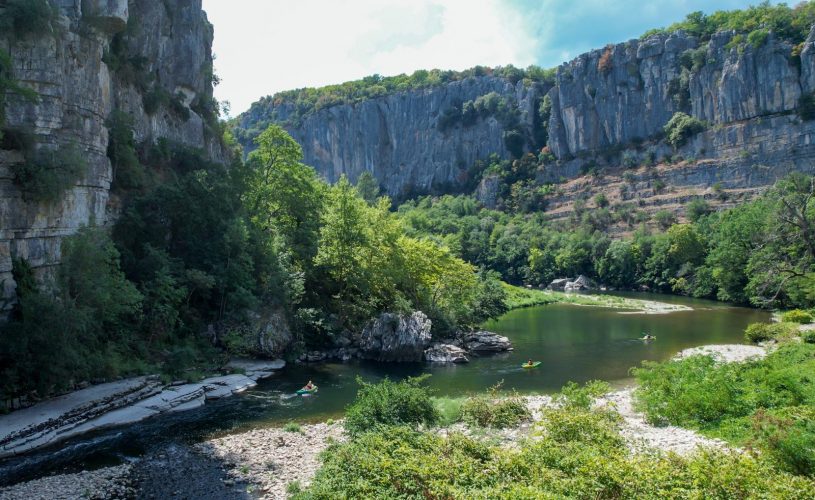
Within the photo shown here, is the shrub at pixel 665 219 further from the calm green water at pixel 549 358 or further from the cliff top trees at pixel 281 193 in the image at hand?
the cliff top trees at pixel 281 193

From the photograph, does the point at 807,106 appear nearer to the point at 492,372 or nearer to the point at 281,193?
the point at 492,372

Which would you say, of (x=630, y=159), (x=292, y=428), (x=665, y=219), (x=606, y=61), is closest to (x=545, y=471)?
(x=292, y=428)

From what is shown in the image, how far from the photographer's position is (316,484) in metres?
11.2

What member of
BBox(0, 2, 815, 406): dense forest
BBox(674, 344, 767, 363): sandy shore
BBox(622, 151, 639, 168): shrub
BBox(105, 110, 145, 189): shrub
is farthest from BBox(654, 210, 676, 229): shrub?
BBox(105, 110, 145, 189): shrub

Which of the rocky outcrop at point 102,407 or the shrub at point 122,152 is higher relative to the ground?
the shrub at point 122,152

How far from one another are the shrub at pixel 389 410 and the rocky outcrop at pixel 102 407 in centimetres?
828

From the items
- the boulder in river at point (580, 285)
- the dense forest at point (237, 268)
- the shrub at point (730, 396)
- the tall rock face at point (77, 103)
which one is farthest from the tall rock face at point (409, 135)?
the shrub at point (730, 396)

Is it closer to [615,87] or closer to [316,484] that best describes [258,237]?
[316,484]

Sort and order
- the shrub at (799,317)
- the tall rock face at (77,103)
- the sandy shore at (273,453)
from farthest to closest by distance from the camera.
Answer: the shrub at (799,317) → the tall rock face at (77,103) → the sandy shore at (273,453)

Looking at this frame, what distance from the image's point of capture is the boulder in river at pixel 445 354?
96.1 feet

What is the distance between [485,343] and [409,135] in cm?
9484

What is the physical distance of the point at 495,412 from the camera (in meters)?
17.1

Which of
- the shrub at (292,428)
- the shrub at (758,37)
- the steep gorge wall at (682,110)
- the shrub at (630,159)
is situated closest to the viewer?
the shrub at (292,428)

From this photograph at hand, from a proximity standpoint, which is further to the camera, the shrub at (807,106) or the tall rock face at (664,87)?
the tall rock face at (664,87)
